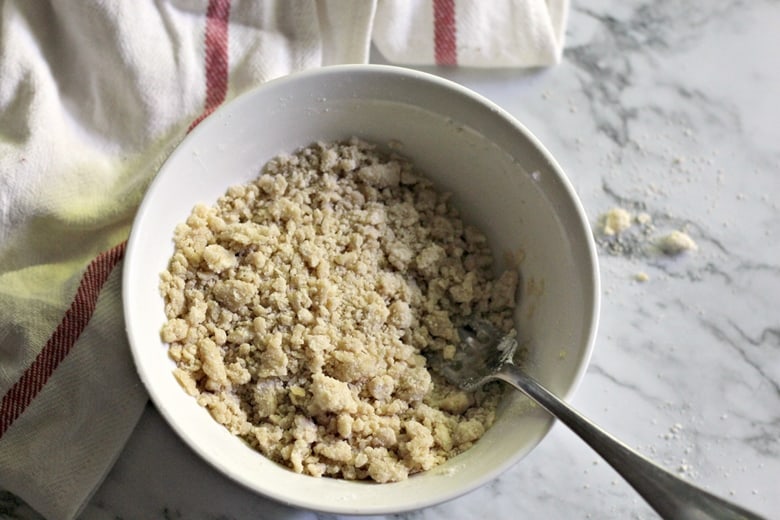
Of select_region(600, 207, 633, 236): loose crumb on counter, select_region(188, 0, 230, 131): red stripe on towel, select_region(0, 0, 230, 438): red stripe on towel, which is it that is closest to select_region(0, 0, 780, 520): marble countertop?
select_region(600, 207, 633, 236): loose crumb on counter

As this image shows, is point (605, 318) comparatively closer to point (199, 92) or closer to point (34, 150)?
point (199, 92)

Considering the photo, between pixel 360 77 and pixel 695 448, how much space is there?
25.5 inches

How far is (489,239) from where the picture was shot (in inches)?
43.9

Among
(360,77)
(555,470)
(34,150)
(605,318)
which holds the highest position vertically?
(360,77)

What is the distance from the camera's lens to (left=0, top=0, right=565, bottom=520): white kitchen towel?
1.05 metres

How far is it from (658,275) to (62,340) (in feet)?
2.56

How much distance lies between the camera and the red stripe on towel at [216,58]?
1.12 m

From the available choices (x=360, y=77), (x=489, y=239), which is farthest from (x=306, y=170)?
(x=489, y=239)

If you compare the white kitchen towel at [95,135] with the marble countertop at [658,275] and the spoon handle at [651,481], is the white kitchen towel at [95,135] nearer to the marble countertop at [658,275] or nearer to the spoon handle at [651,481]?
the marble countertop at [658,275]

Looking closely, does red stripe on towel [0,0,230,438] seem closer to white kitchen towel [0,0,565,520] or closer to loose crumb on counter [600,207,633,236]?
white kitchen towel [0,0,565,520]

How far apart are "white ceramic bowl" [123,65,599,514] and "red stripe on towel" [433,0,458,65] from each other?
160mm

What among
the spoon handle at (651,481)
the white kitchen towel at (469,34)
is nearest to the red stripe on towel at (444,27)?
the white kitchen towel at (469,34)

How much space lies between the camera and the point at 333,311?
1.01m

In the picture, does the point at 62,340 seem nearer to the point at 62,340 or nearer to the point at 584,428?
the point at 62,340
